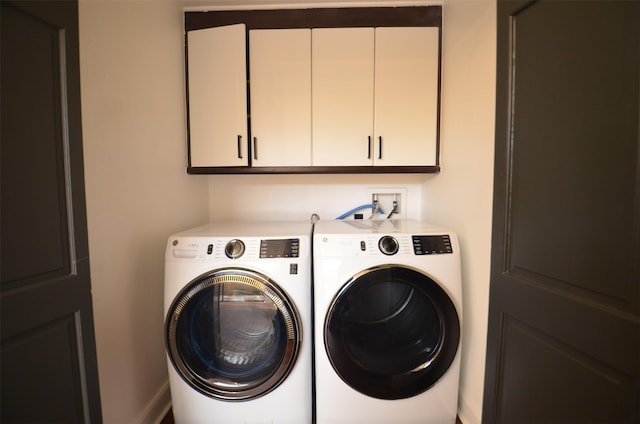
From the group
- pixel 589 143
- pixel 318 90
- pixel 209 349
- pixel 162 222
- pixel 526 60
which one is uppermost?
pixel 318 90

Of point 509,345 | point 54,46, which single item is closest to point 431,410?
point 509,345

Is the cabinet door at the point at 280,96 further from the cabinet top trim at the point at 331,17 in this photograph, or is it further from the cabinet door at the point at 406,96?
the cabinet door at the point at 406,96

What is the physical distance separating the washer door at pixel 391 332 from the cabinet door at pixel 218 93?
98 cm

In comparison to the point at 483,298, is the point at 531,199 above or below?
above

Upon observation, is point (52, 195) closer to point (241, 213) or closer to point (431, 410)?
point (241, 213)

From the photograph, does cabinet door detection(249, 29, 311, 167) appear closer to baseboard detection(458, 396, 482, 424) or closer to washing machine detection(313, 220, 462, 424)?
washing machine detection(313, 220, 462, 424)

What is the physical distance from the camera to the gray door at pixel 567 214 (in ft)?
1.82

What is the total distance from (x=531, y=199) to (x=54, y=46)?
57.8 inches

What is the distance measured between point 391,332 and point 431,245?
436 millimetres

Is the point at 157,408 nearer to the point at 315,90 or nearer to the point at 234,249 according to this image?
the point at 234,249

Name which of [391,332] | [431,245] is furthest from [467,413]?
[431,245]

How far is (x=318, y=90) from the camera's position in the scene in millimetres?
1386

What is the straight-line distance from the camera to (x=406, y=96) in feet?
4.53

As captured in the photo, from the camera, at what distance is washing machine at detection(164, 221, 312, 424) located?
104cm
